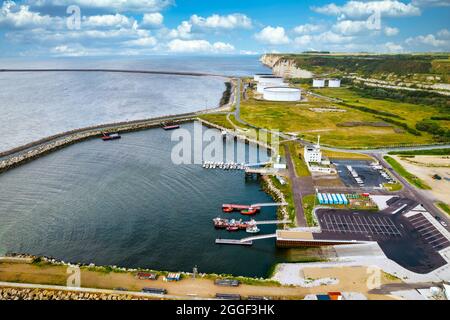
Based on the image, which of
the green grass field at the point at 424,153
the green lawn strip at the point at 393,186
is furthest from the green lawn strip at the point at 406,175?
the green grass field at the point at 424,153

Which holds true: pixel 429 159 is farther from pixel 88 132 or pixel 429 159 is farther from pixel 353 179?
pixel 88 132

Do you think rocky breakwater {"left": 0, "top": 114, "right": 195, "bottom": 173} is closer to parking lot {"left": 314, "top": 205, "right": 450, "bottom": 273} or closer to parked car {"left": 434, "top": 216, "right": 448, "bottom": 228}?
parking lot {"left": 314, "top": 205, "right": 450, "bottom": 273}

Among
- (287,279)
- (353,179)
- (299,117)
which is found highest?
(299,117)

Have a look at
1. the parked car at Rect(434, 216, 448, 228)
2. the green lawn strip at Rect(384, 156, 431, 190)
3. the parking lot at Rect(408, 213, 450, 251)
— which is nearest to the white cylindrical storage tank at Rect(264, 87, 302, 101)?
the green lawn strip at Rect(384, 156, 431, 190)

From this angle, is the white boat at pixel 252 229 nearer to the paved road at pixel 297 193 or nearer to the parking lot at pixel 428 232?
the paved road at pixel 297 193

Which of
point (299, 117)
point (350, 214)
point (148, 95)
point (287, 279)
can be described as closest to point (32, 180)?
point (287, 279)

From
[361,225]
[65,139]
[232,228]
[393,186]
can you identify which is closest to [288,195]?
[361,225]

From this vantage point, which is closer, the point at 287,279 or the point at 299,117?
the point at 287,279

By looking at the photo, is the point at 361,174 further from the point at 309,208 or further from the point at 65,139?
the point at 65,139
